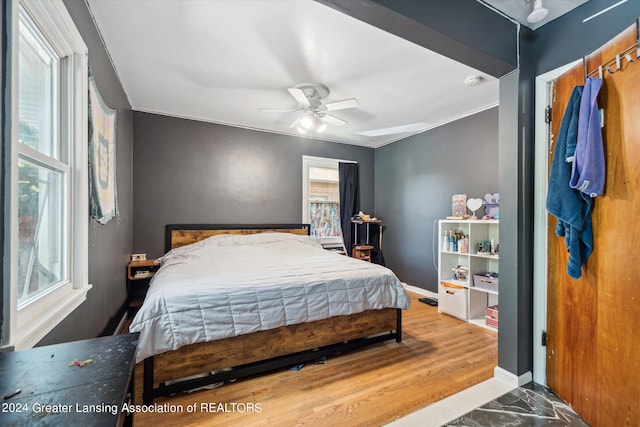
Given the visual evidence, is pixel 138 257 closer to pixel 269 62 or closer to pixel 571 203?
pixel 269 62

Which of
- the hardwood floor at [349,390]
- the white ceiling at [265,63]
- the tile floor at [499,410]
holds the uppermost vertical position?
the white ceiling at [265,63]

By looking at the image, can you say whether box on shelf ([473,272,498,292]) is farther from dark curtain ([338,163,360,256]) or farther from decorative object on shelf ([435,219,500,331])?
dark curtain ([338,163,360,256])

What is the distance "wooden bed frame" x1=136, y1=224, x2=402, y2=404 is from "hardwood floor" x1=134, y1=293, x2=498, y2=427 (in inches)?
3.4

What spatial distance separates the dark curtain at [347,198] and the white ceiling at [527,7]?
321cm

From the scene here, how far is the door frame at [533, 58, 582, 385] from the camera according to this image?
1851mm

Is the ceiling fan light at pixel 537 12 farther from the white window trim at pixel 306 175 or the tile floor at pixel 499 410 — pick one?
the white window trim at pixel 306 175

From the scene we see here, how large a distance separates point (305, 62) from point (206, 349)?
7.80 ft

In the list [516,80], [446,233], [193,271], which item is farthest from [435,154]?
[193,271]

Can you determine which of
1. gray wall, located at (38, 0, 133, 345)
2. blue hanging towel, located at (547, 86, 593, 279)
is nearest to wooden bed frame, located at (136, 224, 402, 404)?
gray wall, located at (38, 0, 133, 345)

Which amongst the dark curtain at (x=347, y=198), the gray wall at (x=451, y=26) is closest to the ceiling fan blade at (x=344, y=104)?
the gray wall at (x=451, y=26)

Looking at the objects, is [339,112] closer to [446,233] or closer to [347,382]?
[446,233]

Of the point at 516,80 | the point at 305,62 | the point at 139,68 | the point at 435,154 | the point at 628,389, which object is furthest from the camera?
the point at 435,154

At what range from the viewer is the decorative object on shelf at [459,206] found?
11.6ft

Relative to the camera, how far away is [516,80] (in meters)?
1.88
